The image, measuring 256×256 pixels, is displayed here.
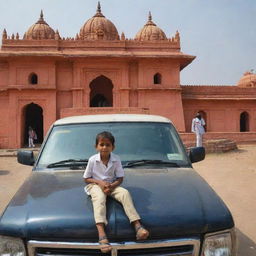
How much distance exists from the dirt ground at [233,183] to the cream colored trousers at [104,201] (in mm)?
2185

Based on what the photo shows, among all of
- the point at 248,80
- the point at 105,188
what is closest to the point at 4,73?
the point at 105,188

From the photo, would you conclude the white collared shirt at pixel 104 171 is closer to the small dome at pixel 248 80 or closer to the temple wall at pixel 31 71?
the temple wall at pixel 31 71

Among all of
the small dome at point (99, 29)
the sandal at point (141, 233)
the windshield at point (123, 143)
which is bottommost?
the sandal at point (141, 233)

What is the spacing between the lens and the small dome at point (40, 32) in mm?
28609

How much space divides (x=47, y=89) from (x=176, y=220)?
64.1ft

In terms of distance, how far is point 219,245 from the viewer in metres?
2.09

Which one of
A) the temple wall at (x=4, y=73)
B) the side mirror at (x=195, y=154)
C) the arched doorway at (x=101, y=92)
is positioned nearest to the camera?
the side mirror at (x=195, y=154)

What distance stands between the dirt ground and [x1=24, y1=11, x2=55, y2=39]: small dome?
56.6 ft

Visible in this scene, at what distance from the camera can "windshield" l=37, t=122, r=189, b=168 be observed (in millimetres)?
3262

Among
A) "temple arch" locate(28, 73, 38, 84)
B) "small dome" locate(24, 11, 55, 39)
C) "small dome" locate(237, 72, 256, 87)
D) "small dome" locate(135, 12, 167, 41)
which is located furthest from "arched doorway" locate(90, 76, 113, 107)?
"small dome" locate(237, 72, 256, 87)

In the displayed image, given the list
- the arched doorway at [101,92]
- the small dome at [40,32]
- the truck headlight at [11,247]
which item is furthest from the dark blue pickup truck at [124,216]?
the small dome at [40,32]

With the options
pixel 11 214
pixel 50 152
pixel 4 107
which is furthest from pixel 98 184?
pixel 4 107

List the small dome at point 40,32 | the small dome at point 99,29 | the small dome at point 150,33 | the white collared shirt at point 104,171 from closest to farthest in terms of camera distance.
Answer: the white collared shirt at point 104,171, the small dome at point 99,29, the small dome at point 40,32, the small dome at point 150,33

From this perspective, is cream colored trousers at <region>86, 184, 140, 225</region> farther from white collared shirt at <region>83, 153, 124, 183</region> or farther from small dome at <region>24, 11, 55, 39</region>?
small dome at <region>24, 11, 55, 39</region>
